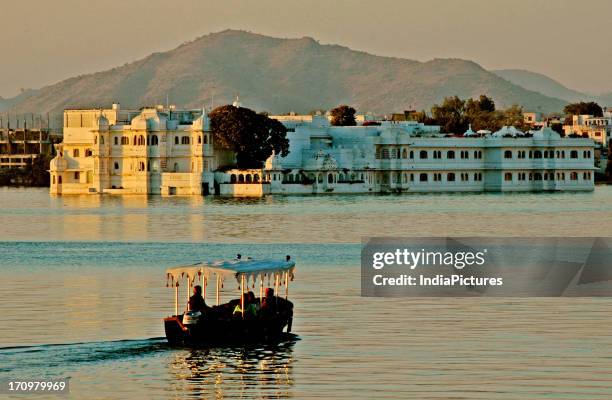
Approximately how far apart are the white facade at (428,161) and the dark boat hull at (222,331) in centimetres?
6968

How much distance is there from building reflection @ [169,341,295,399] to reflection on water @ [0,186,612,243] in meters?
24.3

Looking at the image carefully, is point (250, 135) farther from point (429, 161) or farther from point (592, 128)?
point (592, 128)

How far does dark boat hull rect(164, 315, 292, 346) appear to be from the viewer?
23984 millimetres

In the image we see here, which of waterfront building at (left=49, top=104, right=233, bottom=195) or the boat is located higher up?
waterfront building at (left=49, top=104, right=233, bottom=195)

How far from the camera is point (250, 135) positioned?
3755 inches

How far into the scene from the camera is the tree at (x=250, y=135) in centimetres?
9500

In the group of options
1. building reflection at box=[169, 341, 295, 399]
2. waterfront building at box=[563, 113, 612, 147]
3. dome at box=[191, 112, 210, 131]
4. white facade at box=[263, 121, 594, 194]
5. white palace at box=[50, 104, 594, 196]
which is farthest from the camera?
waterfront building at box=[563, 113, 612, 147]

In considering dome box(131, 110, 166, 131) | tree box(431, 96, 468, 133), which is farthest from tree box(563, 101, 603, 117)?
dome box(131, 110, 166, 131)

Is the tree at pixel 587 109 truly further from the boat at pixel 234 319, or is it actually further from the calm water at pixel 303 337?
the boat at pixel 234 319

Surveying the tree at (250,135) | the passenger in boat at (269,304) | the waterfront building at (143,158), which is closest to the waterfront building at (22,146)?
the waterfront building at (143,158)

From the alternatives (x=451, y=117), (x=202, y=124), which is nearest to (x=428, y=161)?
(x=202, y=124)

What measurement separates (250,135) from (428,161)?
10620 millimetres

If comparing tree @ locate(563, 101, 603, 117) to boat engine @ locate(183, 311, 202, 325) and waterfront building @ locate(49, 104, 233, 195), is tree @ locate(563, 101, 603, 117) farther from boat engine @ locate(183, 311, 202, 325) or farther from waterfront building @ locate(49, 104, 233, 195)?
boat engine @ locate(183, 311, 202, 325)

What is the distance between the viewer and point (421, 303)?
96.7 ft
